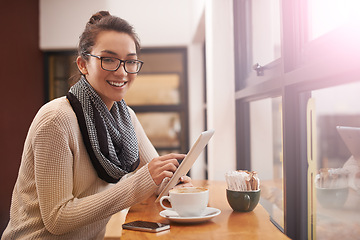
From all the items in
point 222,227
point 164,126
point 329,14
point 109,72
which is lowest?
point 222,227

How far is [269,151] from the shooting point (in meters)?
2.14

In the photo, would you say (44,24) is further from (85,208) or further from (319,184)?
(319,184)

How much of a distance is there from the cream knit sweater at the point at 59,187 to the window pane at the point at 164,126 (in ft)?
9.48

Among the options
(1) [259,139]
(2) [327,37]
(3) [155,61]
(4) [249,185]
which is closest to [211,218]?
(4) [249,185]

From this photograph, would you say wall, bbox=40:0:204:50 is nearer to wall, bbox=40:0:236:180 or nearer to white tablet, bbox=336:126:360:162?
wall, bbox=40:0:236:180

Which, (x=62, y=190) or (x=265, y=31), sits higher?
(x=265, y=31)

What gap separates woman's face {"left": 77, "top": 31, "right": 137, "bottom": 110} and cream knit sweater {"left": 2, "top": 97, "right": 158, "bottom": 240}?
182 millimetres

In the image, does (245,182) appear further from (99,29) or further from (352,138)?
(99,29)

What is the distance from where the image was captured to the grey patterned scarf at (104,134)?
4.71 ft

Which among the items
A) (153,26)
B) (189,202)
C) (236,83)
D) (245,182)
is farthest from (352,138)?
(153,26)

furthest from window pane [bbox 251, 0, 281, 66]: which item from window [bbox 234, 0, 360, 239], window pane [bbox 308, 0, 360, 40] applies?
window pane [bbox 308, 0, 360, 40]

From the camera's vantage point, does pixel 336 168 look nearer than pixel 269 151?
Yes

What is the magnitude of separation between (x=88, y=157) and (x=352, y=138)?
92cm

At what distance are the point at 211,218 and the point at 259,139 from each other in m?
1.19
